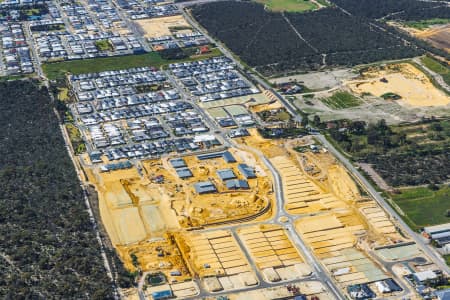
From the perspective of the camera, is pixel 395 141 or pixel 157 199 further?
pixel 395 141

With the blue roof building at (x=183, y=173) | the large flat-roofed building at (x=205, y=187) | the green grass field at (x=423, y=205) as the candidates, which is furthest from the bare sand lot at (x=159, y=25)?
the green grass field at (x=423, y=205)

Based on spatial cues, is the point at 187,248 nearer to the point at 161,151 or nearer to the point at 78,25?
the point at 161,151

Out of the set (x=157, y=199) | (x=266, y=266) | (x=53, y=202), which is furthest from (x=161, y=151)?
(x=266, y=266)

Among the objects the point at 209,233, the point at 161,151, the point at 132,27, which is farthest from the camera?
the point at 132,27

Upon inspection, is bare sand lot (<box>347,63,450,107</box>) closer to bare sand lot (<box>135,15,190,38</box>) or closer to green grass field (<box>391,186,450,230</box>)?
green grass field (<box>391,186,450,230</box>)

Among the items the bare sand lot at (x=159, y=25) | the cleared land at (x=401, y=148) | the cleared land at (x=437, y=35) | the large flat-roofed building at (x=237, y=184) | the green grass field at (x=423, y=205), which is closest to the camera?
the green grass field at (x=423, y=205)

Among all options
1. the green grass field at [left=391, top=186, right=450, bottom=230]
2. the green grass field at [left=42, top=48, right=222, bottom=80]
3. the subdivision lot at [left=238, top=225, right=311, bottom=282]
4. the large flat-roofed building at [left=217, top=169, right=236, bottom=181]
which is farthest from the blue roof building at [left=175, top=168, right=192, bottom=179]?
the green grass field at [left=42, top=48, right=222, bottom=80]

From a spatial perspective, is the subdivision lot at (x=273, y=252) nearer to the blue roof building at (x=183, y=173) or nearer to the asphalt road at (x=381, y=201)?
the blue roof building at (x=183, y=173)

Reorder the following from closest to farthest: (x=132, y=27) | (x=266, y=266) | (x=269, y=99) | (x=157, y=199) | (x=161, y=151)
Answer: (x=266, y=266)
(x=157, y=199)
(x=161, y=151)
(x=269, y=99)
(x=132, y=27)
